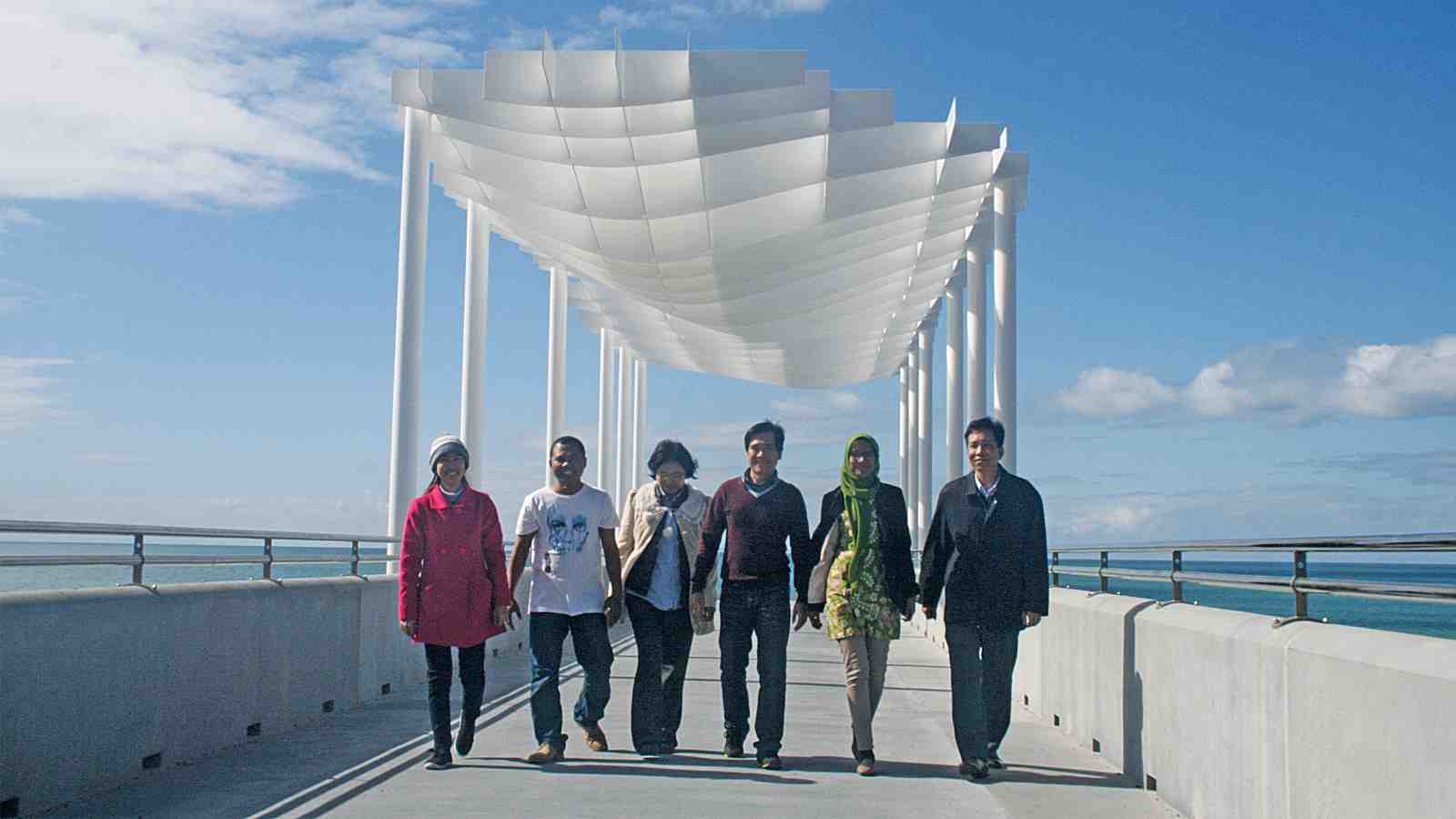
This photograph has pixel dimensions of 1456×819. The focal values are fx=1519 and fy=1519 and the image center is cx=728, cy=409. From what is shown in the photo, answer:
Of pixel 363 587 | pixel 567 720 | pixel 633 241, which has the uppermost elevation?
pixel 633 241

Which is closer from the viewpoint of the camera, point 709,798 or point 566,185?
point 709,798

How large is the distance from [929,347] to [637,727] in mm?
29064

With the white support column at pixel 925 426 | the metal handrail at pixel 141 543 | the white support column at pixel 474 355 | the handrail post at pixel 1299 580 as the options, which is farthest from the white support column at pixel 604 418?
the handrail post at pixel 1299 580

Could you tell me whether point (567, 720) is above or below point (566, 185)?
below

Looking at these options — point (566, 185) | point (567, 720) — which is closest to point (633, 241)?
point (566, 185)

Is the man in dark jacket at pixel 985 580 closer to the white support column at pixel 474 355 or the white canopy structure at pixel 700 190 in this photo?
the white canopy structure at pixel 700 190

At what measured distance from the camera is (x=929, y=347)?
3681 centimetres

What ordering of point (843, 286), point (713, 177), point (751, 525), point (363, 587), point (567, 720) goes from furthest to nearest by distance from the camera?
point (843, 286) < point (713, 177) < point (363, 587) < point (567, 720) < point (751, 525)

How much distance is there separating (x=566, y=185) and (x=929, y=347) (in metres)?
17.3

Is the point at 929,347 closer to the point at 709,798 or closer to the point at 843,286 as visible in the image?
the point at 843,286

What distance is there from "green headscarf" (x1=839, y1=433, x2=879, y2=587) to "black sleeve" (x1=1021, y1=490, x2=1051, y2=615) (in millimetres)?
825

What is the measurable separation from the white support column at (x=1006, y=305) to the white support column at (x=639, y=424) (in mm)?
20336

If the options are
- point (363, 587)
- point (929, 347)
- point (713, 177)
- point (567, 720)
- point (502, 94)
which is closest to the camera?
point (567, 720)

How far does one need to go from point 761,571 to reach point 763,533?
0.20 metres
